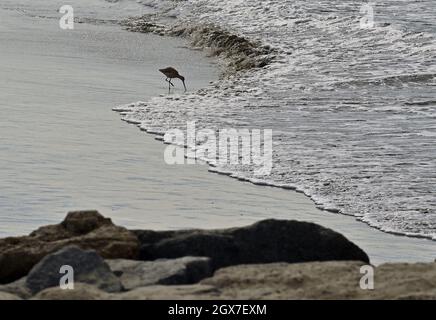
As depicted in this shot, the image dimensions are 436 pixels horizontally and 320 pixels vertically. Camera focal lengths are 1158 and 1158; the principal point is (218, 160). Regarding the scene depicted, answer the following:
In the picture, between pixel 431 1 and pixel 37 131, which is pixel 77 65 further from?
pixel 431 1

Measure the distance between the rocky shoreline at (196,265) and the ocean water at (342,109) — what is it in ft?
8.28

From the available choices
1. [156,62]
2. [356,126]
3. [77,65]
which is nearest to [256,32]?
[156,62]

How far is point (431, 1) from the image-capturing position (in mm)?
27312

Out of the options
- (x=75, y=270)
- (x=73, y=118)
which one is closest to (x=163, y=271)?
(x=75, y=270)

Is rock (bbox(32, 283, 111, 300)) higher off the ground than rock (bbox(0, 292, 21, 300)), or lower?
higher

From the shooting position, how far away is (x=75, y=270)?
5863mm

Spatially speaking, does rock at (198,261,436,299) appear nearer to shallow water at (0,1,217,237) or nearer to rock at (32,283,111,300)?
rock at (32,283,111,300)

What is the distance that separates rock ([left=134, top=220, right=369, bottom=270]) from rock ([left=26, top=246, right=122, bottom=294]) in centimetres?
76

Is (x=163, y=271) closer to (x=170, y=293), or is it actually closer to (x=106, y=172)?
(x=170, y=293)

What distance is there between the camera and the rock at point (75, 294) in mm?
5293

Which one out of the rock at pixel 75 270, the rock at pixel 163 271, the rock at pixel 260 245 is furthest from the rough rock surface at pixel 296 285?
the rock at pixel 260 245

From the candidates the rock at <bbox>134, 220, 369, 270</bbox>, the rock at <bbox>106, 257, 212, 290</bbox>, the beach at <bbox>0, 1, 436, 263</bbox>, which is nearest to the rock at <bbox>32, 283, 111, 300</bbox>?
the rock at <bbox>106, 257, 212, 290</bbox>

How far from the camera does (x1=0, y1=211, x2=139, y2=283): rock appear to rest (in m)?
6.44

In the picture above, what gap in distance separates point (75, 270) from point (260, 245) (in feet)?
Answer: 3.96
